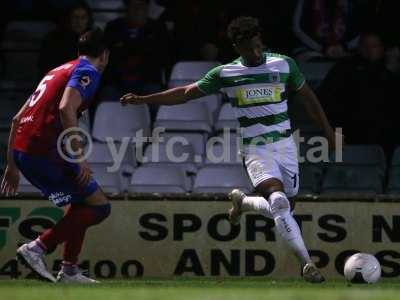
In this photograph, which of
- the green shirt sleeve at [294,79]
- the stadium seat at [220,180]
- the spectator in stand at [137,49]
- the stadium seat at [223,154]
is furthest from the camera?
the spectator in stand at [137,49]

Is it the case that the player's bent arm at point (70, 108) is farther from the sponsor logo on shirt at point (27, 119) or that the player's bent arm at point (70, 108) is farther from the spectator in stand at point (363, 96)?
the spectator in stand at point (363, 96)

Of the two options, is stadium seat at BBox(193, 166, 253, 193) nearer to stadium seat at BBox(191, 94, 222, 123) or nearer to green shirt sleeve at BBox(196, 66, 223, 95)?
stadium seat at BBox(191, 94, 222, 123)

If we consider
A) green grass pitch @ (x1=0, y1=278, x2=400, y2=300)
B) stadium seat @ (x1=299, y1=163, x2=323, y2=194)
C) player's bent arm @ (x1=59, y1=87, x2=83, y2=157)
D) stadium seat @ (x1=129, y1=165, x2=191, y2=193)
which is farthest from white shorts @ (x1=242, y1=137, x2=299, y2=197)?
stadium seat @ (x1=129, y1=165, x2=191, y2=193)

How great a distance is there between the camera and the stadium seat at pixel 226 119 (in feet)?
47.0

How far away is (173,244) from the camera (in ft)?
41.6

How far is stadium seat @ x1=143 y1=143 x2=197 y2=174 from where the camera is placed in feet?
46.1

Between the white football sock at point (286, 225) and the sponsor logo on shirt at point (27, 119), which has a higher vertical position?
the sponsor logo on shirt at point (27, 119)

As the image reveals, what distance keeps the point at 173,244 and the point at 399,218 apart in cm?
210

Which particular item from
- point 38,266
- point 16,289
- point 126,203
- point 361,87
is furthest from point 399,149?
point 16,289

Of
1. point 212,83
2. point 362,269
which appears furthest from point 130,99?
point 362,269

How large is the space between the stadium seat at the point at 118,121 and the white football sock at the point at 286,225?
4086mm

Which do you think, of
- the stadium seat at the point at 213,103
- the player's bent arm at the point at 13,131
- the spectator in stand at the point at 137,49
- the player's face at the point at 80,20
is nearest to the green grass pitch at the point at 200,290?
the player's bent arm at the point at 13,131

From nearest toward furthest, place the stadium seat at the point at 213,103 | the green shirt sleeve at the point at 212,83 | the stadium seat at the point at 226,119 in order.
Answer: the green shirt sleeve at the point at 212,83
the stadium seat at the point at 226,119
the stadium seat at the point at 213,103

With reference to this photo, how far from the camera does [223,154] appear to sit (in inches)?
552
